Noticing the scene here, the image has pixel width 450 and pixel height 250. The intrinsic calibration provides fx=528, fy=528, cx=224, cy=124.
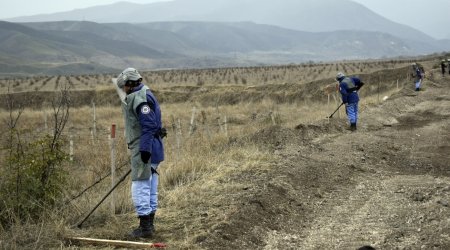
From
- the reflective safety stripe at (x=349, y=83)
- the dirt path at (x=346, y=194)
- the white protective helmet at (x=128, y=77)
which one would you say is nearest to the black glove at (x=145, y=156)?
the white protective helmet at (x=128, y=77)

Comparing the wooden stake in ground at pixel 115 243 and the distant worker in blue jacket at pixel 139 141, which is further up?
the distant worker in blue jacket at pixel 139 141

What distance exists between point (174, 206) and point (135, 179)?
147 cm

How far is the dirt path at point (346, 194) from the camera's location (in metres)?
6.38

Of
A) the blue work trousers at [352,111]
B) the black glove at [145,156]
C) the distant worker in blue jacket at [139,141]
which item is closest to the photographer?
the black glove at [145,156]

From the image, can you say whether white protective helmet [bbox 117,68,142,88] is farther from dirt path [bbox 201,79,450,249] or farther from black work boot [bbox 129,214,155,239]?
dirt path [bbox 201,79,450,249]

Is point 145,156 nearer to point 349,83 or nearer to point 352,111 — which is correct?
point 352,111

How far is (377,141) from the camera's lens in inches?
506

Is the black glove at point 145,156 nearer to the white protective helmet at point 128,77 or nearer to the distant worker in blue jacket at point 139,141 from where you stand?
the distant worker in blue jacket at point 139,141

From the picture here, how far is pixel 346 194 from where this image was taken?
8.59 metres

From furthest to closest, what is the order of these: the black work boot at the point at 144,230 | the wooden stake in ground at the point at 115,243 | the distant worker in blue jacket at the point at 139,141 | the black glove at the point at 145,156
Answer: the black work boot at the point at 144,230, the distant worker in blue jacket at the point at 139,141, the black glove at the point at 145,156, the wooden stake in ground at the point at 115,243

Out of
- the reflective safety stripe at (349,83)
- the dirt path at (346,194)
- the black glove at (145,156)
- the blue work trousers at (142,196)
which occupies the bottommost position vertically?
the dirt path at (346,194)

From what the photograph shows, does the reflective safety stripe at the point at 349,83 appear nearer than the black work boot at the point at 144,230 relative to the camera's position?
No

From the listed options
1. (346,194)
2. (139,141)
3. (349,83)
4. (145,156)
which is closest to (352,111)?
(349,83)

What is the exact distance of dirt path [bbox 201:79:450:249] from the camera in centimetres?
638
